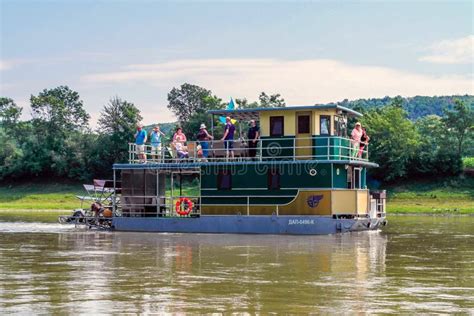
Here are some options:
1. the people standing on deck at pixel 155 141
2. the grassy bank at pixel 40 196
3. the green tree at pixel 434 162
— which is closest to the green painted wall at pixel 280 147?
the people standing on deck at pixel 155 141

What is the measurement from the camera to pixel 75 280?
18.0 meters

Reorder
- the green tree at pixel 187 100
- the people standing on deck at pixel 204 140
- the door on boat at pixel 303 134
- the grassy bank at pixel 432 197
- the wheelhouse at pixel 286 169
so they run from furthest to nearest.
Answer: the green tree at pixel 187 100 < the grassy bank at pixel 432 197 < the people standing on deck at pixel 204 140 < the door on boat at pixel 303 134 < the wheelhouse at pixel 286 169

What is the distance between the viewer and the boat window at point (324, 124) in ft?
110

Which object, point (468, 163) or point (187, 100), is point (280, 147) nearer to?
point (468, 163)

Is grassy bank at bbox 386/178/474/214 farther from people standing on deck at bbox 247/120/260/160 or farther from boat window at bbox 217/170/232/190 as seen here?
boat window at bbox 217/170/232/190

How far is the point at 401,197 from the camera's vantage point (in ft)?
210

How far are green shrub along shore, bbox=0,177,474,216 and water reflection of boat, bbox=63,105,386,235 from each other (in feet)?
77.6

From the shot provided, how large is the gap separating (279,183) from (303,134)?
2.22 meters

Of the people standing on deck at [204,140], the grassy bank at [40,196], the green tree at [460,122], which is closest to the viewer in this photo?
the people standing on deck at [204,140]

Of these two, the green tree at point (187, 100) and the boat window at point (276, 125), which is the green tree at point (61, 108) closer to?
the green tree at point (187, 100)

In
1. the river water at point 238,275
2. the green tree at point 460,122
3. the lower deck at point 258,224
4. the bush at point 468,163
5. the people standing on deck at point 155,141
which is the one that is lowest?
the river water at point 238,275

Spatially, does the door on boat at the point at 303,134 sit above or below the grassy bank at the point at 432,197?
above

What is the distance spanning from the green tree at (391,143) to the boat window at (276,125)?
3581cm

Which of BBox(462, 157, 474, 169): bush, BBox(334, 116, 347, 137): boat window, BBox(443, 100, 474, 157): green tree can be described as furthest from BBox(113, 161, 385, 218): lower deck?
BBox(443, 100, 474, 157): green tree
